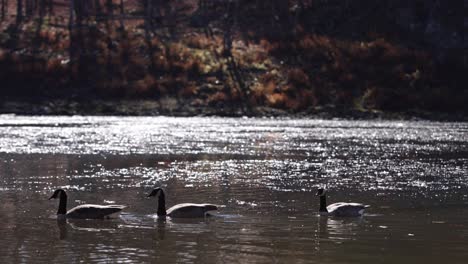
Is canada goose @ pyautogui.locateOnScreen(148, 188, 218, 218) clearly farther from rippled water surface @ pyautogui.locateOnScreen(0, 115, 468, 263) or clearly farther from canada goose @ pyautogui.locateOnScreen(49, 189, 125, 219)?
canada goose @ pyautogui.locateOnScreen(49, 189, 125, 219)

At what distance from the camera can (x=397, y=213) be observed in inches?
1125

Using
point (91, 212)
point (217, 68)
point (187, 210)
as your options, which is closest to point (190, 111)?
point (217, 68)

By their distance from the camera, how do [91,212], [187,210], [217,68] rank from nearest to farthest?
[91,212] → [187,210] → [217,68]

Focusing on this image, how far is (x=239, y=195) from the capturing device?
32.8 meters

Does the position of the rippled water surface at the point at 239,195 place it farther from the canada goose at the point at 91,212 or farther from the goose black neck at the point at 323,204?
the goose black neck at the point at 323,204

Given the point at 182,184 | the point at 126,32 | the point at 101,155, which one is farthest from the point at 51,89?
the point at 182,184

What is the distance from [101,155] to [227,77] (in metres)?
Result: 61.0

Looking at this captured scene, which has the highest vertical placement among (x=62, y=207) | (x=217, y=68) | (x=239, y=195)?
(x=217, y=68)

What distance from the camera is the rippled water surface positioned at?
21.7 metres

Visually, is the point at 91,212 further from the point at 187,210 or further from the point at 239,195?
the point at 239,195

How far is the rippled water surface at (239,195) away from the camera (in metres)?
21.7

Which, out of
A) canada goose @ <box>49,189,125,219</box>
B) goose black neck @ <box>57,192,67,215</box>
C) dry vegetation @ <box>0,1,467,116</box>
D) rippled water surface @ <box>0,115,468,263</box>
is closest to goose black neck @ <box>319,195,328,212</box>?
rippled water surface @ <box>0,115,468,263</box>

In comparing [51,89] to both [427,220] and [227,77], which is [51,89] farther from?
[427,220]

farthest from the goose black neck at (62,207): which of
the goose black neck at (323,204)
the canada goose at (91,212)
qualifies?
the goose black neck at (323,204)
